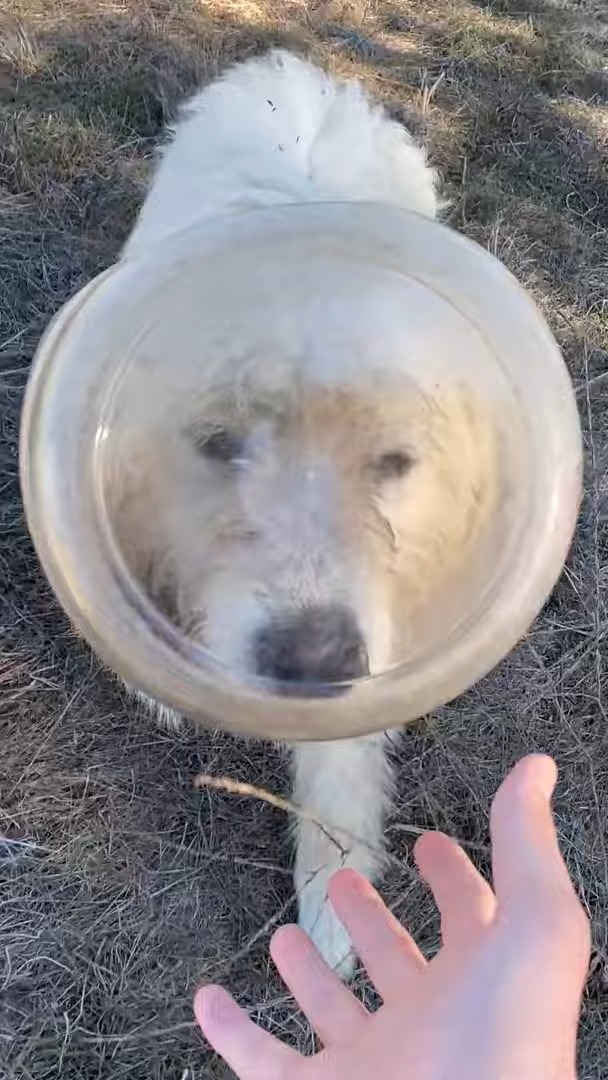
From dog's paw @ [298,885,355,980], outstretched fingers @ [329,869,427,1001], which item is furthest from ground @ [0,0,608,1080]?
outstretched fingers @ [329,869,427,1001]

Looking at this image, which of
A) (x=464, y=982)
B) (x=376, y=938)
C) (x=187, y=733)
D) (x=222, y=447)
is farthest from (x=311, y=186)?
(x=464, y=982)

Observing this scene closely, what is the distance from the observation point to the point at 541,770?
Answer: 1383 millimetres

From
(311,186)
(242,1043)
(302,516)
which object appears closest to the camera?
(302,516)

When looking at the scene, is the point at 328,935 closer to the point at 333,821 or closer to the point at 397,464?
the point at 333,821

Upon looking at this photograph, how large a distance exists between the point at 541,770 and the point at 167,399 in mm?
Answer: 651

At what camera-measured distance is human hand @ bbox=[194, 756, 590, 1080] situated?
1180 millimetres

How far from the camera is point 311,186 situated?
7.03ft

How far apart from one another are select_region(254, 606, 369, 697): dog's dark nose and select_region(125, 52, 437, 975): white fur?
2.82 ft

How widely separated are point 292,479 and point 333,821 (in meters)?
1.16

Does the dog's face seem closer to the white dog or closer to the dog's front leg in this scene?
the white dog

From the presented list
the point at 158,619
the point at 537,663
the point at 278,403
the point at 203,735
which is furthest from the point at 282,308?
the point at 537,663

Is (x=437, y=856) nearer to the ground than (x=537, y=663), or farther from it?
farther from it

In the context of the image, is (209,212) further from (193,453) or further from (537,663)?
(537,663)

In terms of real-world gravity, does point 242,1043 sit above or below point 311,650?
below
